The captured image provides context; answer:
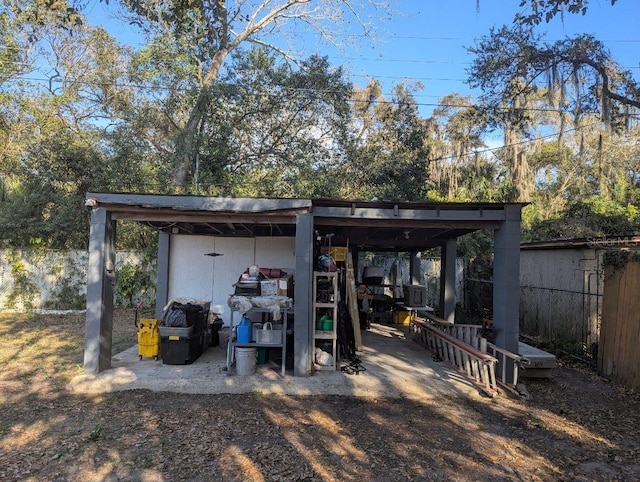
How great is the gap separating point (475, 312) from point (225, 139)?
9814 millimetres

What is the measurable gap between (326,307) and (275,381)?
1.32 meters

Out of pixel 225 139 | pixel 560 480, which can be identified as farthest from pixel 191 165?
pixel 560 480

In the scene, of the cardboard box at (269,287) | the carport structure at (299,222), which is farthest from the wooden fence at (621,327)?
the cardboard box at (269,287)

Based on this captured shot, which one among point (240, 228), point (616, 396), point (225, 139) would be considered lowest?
point (616, 396)

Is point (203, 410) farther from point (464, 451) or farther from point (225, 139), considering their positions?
point (225, 139)

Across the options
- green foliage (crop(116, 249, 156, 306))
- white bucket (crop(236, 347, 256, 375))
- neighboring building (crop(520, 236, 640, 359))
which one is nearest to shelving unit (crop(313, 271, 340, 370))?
white bucket (crop(236, 347, 256, 375))

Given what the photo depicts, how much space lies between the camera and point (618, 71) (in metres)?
8.78

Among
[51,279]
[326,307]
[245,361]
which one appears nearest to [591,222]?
[326,307]

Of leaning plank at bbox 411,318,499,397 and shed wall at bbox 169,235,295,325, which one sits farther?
shed wall at bbox 169,235,295,325

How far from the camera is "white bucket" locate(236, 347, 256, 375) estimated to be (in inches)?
246

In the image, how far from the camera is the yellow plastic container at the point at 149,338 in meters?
6.89

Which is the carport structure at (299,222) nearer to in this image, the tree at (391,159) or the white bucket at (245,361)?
the white bucket at (245,361)

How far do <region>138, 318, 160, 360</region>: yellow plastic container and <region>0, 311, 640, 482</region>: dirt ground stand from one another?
0.98 meters

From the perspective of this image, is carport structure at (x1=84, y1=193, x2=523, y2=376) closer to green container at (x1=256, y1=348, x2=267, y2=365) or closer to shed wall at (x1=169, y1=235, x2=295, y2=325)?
green container at (x1=256, y1=348, x2=267, y2=365)
